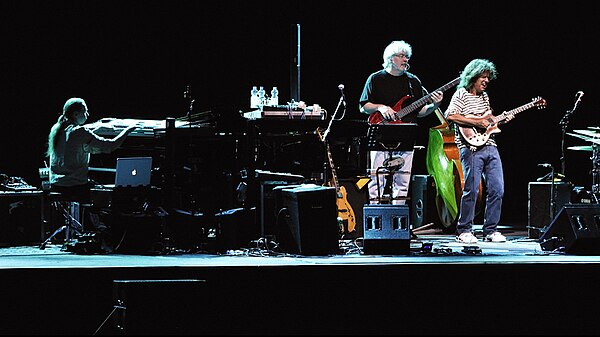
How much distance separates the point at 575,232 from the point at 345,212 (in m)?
2.43

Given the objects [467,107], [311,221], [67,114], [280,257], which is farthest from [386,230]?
[67,114]

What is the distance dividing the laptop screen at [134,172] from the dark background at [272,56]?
2.12 meters

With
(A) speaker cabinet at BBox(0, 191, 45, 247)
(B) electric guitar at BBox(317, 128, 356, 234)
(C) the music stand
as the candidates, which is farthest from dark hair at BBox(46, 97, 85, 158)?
(C) the music stand

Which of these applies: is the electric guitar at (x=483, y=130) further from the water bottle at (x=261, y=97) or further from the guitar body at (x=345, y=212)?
the water bottle at (x=261, y=97)

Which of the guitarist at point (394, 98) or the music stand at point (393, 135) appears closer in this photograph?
the music stand at point (393, 135)

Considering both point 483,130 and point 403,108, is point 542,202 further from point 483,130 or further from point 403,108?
point 403,108

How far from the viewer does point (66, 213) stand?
815 cm

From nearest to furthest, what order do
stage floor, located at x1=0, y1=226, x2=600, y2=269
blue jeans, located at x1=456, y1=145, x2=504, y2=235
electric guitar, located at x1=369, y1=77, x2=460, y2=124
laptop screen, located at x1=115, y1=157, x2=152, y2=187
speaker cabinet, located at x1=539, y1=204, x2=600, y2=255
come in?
stage floor, located at x1=0, y1=226, x2=600, y2=269 < speaker cabinet, located at x1=539, y1=204, x2=600, y2=255 < laptop screen, located at x1=115, y1=157, x2=152, y2=187 < blue jeans, located at x1=456, y1=145, x2=504, y2=235 < electric guitar, located at x1=369, y1=77, x2=460, y2=124

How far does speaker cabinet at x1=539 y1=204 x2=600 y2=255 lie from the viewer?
685 centimetres

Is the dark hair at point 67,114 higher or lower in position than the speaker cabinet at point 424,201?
higher

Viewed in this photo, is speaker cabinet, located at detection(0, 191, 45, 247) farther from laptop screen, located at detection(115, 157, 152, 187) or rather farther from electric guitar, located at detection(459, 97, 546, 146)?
electric guitar, located at detection(459, 97, 546, 146)

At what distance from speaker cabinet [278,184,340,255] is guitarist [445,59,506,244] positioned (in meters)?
1.74

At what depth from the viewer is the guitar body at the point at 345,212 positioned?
848cm

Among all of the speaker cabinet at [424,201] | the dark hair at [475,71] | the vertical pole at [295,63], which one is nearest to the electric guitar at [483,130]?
the dark hair at [475,71]
